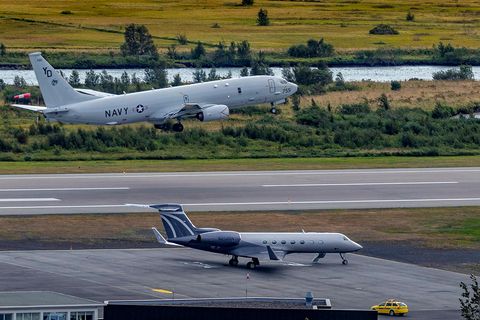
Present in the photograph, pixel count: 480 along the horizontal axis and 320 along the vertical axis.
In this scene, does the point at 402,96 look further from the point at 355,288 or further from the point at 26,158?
the point at 355,288

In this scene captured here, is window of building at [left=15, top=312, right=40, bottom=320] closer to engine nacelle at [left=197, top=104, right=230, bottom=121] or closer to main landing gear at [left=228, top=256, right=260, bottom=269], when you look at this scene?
main landing gear at [left=228, top=256, right=260, bottom=269]

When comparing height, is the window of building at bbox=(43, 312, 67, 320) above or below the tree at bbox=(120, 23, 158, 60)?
above

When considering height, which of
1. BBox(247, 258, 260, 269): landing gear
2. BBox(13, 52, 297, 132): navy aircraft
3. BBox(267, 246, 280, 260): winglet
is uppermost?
BBox(13, 52, 297, 132): navy aircraft

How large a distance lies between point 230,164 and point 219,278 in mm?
42113

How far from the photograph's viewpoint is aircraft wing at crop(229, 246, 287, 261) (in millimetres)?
83000

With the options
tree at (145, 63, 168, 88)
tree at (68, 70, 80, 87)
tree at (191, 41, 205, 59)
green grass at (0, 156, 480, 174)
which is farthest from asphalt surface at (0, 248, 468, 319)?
tree at (191, 41, 205, 59)

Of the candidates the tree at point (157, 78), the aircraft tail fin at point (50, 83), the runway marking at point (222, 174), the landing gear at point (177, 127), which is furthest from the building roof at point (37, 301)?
the tree at point (157, 78)

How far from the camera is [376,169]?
118812 millimetres

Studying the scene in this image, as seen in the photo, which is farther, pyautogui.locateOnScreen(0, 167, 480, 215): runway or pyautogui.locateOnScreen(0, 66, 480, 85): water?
pyautogui.locateOnScreen(0, 66, 480, 85): water

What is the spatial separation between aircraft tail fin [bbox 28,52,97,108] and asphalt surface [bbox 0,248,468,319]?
32.5 meters

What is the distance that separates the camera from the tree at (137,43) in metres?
197

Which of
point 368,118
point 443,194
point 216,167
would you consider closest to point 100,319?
point 443,194

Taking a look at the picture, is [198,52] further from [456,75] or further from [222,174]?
[222,174]

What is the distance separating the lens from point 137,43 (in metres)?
198
